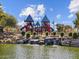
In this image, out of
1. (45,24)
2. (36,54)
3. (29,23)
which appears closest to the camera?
(36,54)

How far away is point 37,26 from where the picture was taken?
7938cm

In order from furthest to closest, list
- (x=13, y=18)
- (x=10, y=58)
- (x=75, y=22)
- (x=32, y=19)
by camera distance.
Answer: (x=13, y=18) → (x=32, y=19) → (x=75, y=22) → (x=10, y=58)

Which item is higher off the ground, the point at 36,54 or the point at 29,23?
the point at 29,23

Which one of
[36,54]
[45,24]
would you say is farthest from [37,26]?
[36,54]

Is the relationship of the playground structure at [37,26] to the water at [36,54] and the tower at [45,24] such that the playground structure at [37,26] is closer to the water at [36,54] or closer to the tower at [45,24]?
the tower at [45,24]

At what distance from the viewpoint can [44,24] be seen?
79688 millimetres

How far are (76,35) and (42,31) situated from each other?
14.2 m

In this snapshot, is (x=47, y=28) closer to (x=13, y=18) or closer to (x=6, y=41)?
(x=13, y=18)

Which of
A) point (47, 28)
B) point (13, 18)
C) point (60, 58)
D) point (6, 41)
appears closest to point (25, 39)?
point (6, 41)

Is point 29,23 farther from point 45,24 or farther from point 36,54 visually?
point 36,54

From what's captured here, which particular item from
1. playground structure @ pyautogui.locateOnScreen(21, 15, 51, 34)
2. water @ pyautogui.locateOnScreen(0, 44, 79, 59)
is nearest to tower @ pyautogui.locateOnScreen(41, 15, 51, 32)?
playground structure @ pyautogui.locateOnScreen(21, 15, 51, 34)

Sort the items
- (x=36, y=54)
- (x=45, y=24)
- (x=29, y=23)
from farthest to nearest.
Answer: (x=29, y=23), (x=45, y=24), (x=36, y=54)

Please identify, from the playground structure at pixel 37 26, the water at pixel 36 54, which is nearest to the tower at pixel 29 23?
the playground structure at pixel 37 26

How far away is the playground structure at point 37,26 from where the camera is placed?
3081 inches
